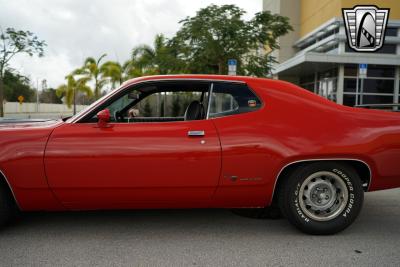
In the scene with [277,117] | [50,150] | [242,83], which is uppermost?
[242,83]

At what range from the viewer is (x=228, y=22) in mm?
14000

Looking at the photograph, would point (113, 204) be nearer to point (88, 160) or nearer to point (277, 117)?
point (88, 160)

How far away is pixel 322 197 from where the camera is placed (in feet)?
12.8

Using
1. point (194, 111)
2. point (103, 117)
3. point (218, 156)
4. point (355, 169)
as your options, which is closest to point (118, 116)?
point (103, 117)

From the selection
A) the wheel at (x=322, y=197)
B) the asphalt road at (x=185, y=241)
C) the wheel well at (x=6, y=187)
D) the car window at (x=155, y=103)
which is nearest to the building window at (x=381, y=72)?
the asphalt road at (x=185, y=241)

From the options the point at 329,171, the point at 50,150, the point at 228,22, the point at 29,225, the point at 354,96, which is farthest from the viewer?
the point at 354,96

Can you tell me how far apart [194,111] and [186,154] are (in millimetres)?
739

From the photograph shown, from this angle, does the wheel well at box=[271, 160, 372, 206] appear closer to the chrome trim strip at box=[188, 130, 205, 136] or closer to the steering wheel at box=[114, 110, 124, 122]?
the chrome trim strip at box=[188, 130, 205, 136]

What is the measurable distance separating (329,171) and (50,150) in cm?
264

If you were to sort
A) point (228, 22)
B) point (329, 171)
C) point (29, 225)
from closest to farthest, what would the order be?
point (329, 171) < point (29, 225) < point (228, 22)

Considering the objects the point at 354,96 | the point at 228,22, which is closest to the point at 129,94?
the point at 228,22

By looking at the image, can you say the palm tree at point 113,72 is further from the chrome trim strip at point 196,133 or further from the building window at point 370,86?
the chrome trim strip at point 196,133

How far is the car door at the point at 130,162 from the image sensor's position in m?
3.62

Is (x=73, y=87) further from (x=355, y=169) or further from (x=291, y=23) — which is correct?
(x=355, y=169)
